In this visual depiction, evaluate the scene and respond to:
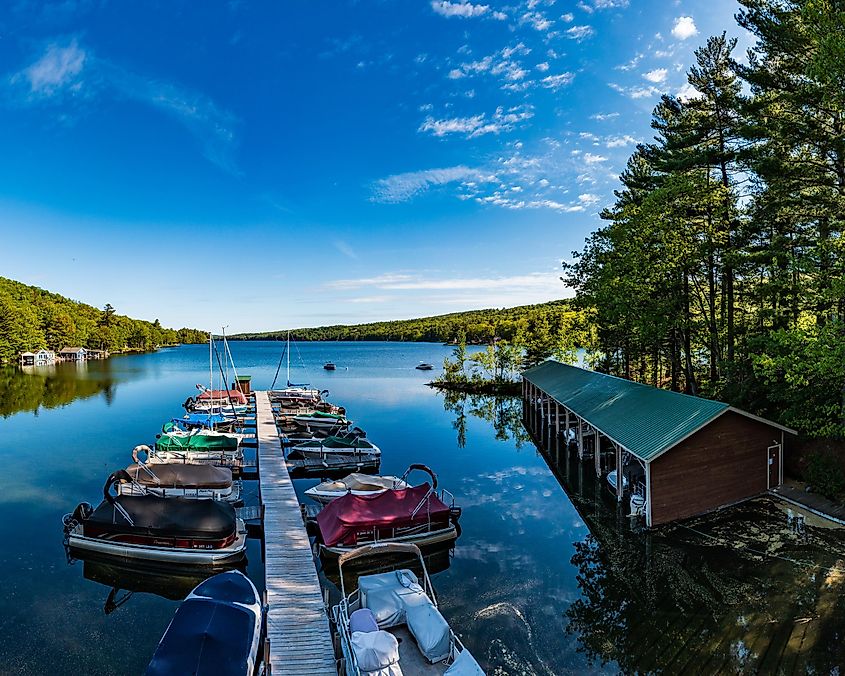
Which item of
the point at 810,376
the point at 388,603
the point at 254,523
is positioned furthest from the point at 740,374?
the point at 254,523

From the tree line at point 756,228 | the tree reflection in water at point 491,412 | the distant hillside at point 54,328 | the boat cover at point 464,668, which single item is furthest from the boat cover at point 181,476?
the distant hillside at point 54,328

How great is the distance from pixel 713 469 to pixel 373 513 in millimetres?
10399

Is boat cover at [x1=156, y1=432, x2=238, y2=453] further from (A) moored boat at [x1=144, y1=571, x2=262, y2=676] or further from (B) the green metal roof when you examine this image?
(B) the green metal roof

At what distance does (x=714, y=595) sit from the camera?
11094 millimetres

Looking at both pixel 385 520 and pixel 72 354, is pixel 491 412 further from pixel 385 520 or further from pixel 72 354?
pixel 72 354

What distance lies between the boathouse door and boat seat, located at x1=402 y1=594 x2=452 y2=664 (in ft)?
42.5

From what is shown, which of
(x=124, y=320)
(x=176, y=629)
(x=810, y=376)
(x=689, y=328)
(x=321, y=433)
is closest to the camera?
(x=176, y=629)

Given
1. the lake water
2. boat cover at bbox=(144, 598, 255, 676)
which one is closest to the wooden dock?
boat cover at bbox=(144, 598, 255, 676)

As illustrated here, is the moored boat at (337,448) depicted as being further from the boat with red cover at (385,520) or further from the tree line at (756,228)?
the tree line at (756,228)

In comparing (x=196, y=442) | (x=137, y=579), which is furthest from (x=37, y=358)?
(x=137, y=579)

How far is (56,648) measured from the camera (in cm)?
1004

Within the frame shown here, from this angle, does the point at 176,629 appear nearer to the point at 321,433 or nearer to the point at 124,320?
the point at 321,433

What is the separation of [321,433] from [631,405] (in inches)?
703

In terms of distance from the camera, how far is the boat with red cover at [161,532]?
13.3 m
